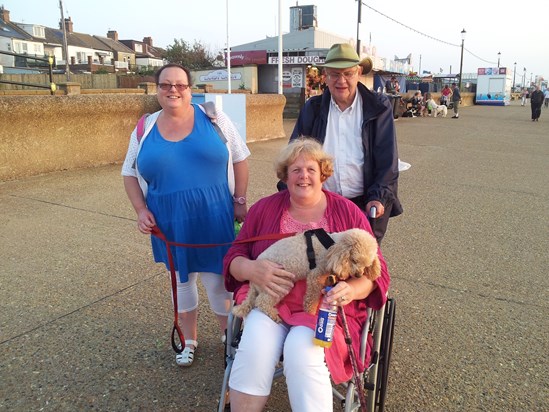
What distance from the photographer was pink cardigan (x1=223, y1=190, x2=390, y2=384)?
2031 millimetres

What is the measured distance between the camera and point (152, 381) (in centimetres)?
272

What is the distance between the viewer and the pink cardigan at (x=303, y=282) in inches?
80.0

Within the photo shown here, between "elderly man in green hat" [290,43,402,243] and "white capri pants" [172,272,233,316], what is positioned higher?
"elderly man in green hat" [290,43,402,243]

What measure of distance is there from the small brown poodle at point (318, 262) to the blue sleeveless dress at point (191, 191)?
1.92ft

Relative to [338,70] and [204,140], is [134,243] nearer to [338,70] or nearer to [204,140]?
[204,140]

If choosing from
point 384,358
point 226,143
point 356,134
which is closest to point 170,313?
point 226,143

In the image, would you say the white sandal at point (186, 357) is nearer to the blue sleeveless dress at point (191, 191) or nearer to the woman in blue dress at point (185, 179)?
the woman in blue dress at point (185, 179)

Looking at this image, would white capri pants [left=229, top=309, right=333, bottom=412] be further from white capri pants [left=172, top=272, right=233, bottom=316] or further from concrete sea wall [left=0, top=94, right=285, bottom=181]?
concrete sea wall [left=0, top=94, right=285, bottom=181]

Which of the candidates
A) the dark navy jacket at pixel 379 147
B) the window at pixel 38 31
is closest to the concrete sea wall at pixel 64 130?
the dark navy jacket at pixel 379 147

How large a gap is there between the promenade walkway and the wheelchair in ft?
1.07

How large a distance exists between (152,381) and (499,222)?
15.0 ft

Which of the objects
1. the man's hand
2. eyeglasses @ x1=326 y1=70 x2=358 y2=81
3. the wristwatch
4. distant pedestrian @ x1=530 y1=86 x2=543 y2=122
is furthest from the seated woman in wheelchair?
distant pedestrian @ x1=530 y1=86 x2=543 y2=122

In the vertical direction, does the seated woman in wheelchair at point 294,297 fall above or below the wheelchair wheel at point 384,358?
above

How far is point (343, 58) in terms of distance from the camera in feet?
8.75
